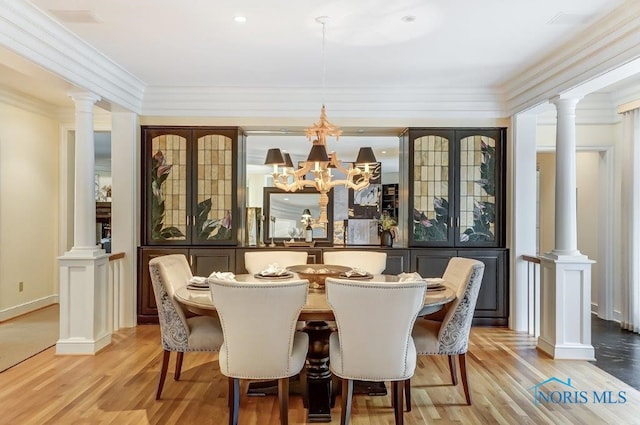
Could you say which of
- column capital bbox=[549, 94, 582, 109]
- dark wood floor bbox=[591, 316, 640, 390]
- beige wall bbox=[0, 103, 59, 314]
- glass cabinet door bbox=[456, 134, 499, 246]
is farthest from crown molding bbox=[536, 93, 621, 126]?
beige wall bbox=[0, 103, 59, 314]

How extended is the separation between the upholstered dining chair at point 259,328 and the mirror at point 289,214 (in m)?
3.37

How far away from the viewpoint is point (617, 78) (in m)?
3.49

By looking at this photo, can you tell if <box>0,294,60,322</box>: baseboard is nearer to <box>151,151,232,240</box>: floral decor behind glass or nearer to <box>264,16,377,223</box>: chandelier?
<box>151,151,232,240</box>: floral decor behind glass

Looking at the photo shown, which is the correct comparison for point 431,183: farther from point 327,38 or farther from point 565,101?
point 327,38

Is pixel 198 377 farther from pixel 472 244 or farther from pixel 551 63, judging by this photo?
pixel 551 63

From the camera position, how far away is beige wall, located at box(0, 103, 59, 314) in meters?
5.19

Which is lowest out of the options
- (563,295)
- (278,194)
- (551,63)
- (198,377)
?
(198,377)

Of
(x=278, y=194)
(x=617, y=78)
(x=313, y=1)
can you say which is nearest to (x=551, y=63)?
(x=617, y=78)

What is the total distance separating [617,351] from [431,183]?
7.89 feet

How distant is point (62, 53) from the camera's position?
3.51 metres

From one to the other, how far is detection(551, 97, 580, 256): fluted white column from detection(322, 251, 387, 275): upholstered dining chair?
1605mm

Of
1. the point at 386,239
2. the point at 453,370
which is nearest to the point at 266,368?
the point at 453,370

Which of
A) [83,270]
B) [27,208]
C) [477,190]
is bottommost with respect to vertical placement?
[83,270]

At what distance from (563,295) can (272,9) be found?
134 inches
